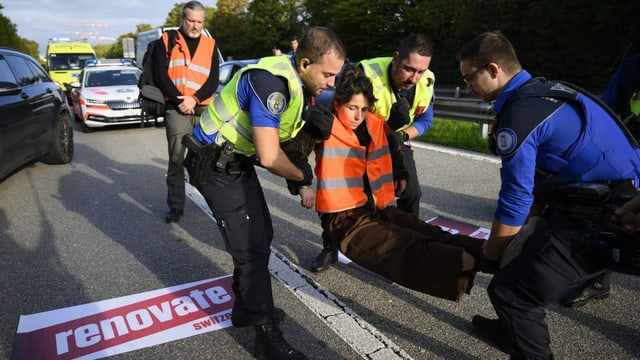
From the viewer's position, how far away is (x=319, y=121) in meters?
2.74

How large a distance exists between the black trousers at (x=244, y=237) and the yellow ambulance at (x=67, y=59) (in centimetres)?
1996

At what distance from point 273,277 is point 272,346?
1066 mm

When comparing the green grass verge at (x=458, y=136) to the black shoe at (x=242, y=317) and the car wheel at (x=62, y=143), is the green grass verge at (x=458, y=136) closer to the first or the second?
the black shoe at (x=242, y=317)

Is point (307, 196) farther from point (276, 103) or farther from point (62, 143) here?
point (62, 143)

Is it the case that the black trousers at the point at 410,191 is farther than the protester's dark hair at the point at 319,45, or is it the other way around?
the black trousers at the point at 410,191

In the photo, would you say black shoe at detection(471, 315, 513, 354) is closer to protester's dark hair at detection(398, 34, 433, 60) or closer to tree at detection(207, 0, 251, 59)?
protester's dark hair at detection(398, 34, 433, 60)

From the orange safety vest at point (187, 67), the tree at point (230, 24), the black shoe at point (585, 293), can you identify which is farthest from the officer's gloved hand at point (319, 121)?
the tree at point (230, 24)

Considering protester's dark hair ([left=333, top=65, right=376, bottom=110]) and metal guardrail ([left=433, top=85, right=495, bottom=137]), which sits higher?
protester's dark hair ([left=333, top=65, right=376, bottom=110])

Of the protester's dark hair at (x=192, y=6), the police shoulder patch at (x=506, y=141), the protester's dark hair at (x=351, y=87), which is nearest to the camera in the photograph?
the police shoulder patch at (x=506, y=141)


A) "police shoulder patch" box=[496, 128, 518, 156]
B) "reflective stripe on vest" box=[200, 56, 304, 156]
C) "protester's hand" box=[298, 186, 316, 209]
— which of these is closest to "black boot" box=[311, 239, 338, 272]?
"protester's hand" box=[298, 186, 316, 209]

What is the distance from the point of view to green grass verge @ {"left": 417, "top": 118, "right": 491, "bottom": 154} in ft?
Answer: 26.7

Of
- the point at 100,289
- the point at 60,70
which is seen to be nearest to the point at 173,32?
the point at 100,289

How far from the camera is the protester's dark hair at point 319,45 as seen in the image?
2.31 meters

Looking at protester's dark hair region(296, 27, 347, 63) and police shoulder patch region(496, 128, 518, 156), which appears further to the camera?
protester's dark hair region(296, 27, 347, 63)
